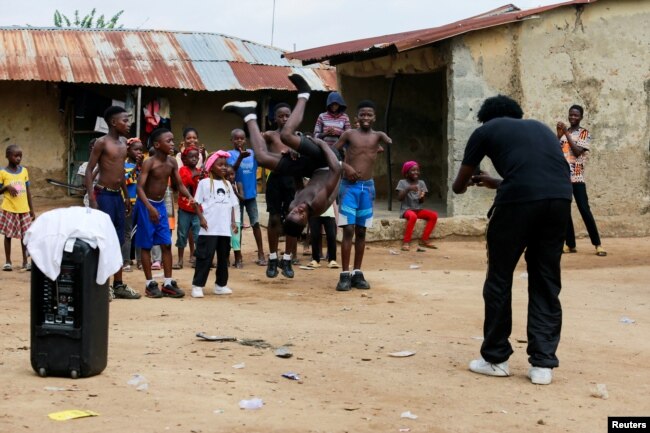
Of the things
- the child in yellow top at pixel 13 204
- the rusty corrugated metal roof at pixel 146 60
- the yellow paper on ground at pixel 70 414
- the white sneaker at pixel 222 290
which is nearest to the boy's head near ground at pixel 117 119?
the white sneaker at pixel 222 290

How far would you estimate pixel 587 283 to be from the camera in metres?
10.5

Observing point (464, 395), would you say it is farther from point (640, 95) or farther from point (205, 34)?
point (205, 34)

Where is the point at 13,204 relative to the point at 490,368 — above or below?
above

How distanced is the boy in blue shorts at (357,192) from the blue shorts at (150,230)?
1758mm

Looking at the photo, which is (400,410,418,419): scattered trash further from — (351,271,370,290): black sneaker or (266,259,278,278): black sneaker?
(266,259,278,278): black sneaker

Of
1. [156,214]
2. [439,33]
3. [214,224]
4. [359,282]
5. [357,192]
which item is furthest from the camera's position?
[439,33]

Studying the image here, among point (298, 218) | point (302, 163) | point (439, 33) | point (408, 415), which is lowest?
point (408, 415)

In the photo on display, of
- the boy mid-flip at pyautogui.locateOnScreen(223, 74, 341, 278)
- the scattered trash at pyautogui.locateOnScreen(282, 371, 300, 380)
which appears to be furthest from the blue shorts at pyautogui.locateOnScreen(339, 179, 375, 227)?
the scattered trash at pyautogui.locateOnScreen(282, 371, 300, 380)

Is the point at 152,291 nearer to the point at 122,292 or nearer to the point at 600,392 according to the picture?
the point at 122,292

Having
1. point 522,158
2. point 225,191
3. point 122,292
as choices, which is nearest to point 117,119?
point 225,191

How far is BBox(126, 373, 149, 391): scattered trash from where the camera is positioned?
558cm

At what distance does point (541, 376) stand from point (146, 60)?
49.6ft

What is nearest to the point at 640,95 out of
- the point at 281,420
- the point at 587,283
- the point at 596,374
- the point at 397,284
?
the point at 587,283

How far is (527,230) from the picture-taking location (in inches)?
243
